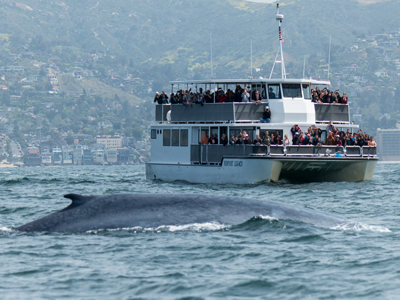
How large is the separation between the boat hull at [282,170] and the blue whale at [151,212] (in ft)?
60.8

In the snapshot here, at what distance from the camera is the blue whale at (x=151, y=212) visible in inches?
496

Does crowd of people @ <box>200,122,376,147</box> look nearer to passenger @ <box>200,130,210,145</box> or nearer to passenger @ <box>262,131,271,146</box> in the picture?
passenger @ <box>262,131,271,146</box>

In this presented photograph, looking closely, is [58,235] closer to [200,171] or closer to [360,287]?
A: [360,287]

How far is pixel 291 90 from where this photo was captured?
115 ft

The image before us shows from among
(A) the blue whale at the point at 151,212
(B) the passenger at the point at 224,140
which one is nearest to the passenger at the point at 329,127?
(B) the passenger at the point at 224,140

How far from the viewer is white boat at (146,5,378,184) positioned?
31.9 m

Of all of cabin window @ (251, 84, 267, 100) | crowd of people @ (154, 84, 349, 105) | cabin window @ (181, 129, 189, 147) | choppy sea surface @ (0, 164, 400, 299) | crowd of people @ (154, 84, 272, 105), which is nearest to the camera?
choppy sea surface @ (0, 164, 400, 299)

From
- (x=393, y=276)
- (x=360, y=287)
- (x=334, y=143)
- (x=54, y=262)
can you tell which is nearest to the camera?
(x=360, y=287)

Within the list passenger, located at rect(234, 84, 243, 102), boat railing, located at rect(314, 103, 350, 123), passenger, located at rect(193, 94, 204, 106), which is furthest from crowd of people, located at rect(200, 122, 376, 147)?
passenger, located at rect(193, 94, 204, 106)

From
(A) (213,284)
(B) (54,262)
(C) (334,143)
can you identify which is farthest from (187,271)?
(C) (334,143)

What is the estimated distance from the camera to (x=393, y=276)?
33.5 feet

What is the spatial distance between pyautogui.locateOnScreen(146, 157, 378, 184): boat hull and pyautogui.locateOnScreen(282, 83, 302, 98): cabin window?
4.56 m

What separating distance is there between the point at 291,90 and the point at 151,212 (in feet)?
76.6

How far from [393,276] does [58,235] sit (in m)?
5.96
